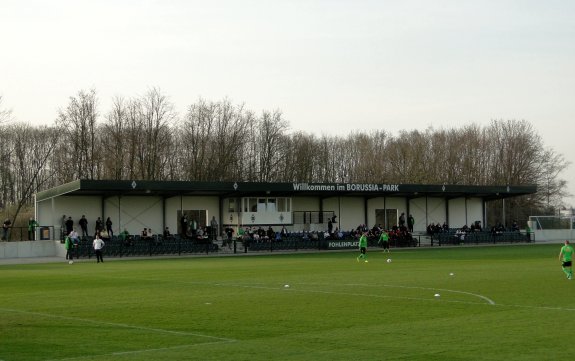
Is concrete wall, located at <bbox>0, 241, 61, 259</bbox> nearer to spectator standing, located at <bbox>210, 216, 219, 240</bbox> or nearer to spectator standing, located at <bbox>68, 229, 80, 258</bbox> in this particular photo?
spectator standing, located at <bbox>68, 229, 80, 258</bbox>

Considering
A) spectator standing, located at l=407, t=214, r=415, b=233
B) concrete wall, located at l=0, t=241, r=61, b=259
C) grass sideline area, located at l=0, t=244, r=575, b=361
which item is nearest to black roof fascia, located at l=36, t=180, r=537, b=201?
spectator standing, located at l=407, t=214, r=415, b=233

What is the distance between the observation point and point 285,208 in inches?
2697

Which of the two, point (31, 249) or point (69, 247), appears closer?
point (69, 247)

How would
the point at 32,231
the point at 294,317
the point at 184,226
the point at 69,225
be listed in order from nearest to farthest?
the point at 294,317 < the point at 69,225 < the point at 32,231 < the point at 184,226

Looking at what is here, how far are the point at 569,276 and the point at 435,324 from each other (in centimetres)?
1344

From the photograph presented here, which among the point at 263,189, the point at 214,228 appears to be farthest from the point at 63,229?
the point at 263,189

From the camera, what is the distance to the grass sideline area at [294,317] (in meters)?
14.1

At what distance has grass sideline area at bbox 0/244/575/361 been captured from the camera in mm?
14102

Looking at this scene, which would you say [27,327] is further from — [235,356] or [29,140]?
[29,140]

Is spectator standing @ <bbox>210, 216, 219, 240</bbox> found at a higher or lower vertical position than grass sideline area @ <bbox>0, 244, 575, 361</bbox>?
Answer: higher

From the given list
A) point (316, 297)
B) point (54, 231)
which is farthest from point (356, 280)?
point (54, 231)

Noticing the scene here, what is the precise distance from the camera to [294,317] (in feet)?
61.5

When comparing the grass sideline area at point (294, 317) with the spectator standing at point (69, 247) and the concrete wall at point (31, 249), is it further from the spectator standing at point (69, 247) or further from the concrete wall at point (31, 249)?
A: the concrete wall at point (31, 249)

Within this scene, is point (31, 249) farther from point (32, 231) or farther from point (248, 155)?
point (248, 155)
